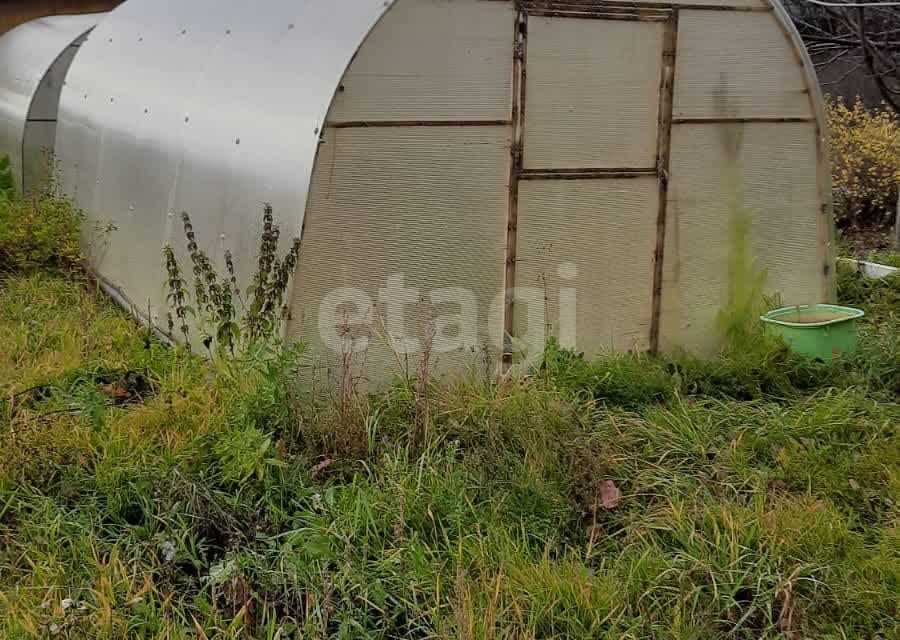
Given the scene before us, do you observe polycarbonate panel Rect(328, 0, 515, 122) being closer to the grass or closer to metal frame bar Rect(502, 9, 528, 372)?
metal frame bar Rect(502, 9, 528, 372)

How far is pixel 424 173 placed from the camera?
525cm

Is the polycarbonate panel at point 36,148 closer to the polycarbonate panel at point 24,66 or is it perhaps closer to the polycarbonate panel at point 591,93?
the polycarbonate panel at point 24,66

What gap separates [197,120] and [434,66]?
1.77 metres

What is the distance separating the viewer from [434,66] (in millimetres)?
5184

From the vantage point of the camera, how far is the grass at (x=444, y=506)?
3.39m

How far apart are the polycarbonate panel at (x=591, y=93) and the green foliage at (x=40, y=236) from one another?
12.2ft

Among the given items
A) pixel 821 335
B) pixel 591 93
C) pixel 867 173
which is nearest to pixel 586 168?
pixel 591 93

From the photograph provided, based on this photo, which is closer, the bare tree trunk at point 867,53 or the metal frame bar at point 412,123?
the metal frame bar at point 412,123

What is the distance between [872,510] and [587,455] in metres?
1.17

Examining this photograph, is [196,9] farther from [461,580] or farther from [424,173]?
[461,580]

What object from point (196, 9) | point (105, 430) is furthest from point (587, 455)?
point (196, 9)

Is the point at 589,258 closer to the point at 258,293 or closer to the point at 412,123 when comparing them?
the point at 412,123

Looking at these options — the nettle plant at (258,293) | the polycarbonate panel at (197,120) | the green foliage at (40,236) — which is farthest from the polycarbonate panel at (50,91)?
the nettle plant at (258,293)

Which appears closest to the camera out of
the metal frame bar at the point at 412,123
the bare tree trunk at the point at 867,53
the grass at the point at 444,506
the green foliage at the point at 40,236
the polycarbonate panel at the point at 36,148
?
the grass at the point at 444,506
